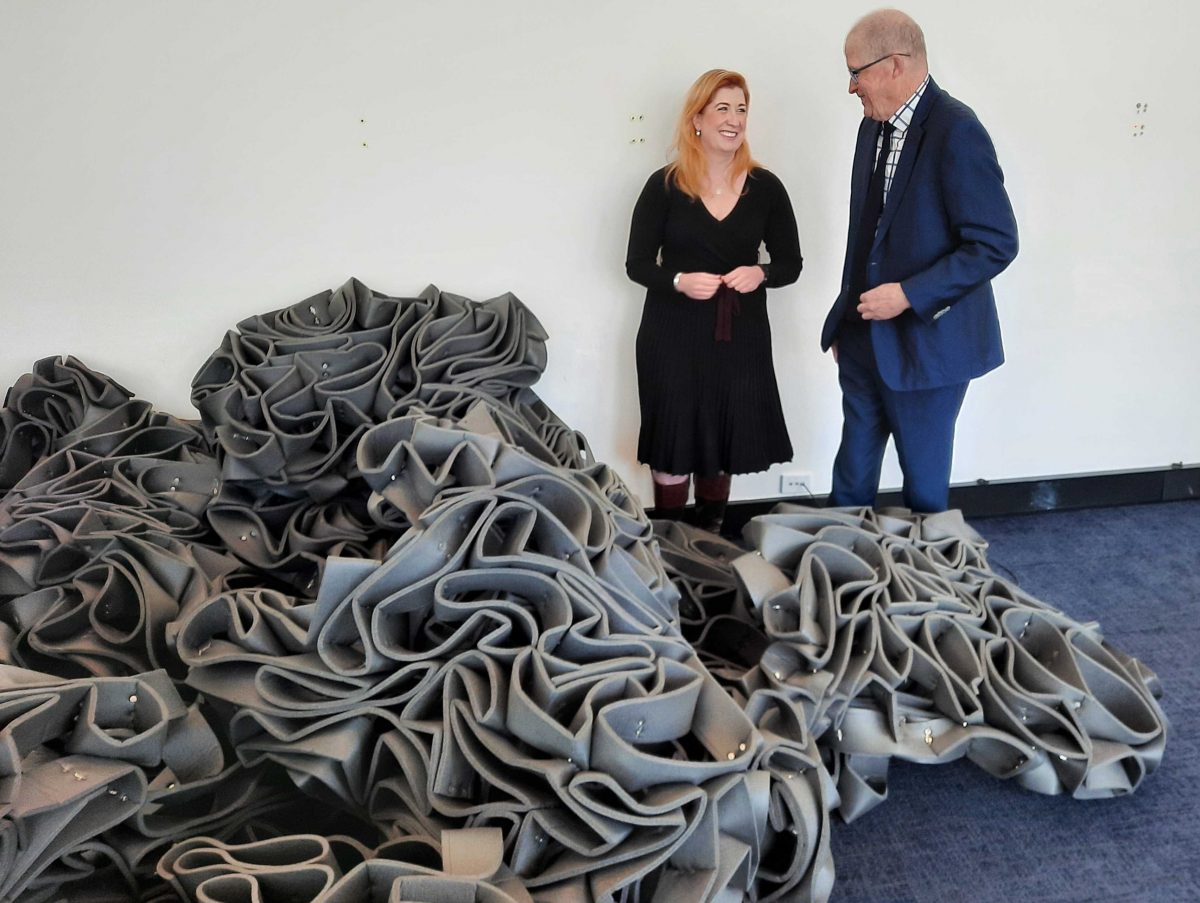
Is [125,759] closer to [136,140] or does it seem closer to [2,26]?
[136,140]

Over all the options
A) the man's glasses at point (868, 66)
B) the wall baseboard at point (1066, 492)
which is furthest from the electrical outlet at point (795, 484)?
the man's glasses at point (868, 66)

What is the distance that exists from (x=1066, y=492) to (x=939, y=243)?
5.55 ft

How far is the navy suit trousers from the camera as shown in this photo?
262 centimetres

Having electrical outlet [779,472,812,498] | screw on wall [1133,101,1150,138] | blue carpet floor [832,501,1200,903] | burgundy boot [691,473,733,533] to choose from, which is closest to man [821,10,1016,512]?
burgundy boot [691,473,733,533]

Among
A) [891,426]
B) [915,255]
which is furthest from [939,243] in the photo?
[891,426]

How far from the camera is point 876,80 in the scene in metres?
2.38

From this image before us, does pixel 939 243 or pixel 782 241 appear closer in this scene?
pixel 939 243

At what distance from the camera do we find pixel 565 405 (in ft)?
10.8

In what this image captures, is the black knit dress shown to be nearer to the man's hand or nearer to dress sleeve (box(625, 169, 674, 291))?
dress sleeve (box(625, 169, 674, 291))

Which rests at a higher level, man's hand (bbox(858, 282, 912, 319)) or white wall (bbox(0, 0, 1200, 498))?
white wall (bbox(0, 0, 1200, 498))

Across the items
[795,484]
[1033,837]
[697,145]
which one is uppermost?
[697,145]

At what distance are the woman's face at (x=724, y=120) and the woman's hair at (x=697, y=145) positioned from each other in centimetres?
2

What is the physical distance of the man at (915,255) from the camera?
231 centimetres

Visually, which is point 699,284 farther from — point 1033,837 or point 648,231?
point 1033,837
